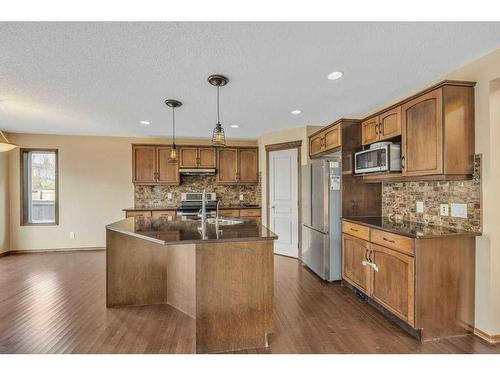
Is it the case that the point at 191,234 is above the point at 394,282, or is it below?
above

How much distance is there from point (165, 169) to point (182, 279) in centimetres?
307

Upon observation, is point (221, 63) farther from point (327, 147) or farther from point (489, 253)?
point (489, 253)

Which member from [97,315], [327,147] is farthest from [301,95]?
[97,315]

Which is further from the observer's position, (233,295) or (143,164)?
(143,164)

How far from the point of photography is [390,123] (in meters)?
2.64

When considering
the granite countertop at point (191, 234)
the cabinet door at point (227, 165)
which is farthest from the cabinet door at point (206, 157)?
the granite countertop at point (191, 234)

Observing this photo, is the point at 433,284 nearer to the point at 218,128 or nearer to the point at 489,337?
the point at 489,337

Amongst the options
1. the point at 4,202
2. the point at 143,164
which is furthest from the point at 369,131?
the point at 4,202

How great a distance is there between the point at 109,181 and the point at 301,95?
427 centimetres

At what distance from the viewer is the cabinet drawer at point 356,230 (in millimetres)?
2648

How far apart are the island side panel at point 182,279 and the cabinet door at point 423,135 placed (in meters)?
2.24

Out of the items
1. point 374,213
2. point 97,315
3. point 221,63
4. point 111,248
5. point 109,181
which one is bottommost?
point 97,315

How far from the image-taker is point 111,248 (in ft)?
8.60

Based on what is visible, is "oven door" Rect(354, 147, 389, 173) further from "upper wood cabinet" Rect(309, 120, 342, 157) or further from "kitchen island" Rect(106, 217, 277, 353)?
"kitchen island" Rect(106, 217, 277, 353)
